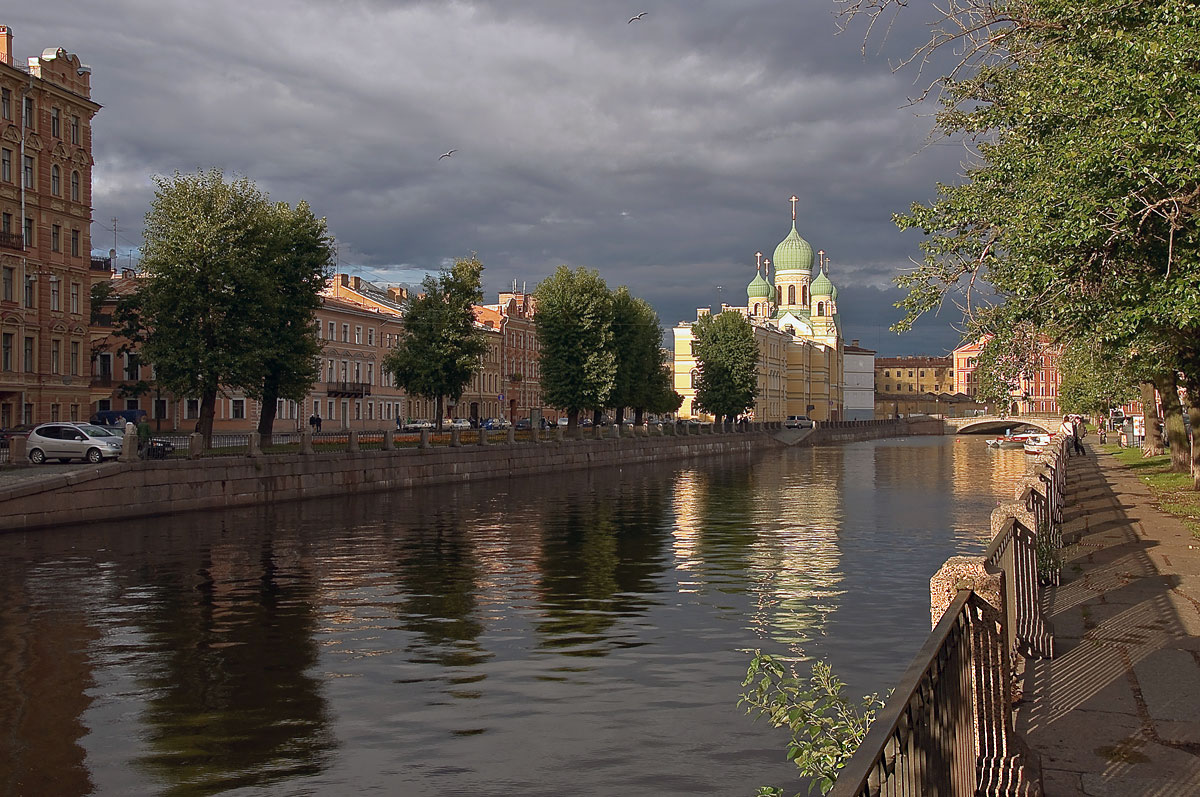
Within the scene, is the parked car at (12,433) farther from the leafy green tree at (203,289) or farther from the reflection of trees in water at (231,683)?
the reflection of trees in water at (231,683)

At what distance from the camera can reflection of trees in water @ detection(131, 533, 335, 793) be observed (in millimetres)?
11125

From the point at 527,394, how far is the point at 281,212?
237 ft

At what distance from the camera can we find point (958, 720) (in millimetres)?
6109

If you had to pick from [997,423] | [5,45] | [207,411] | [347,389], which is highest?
[5,45]

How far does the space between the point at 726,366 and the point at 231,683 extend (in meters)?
104

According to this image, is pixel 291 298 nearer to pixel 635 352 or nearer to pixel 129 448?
pixel 129 448

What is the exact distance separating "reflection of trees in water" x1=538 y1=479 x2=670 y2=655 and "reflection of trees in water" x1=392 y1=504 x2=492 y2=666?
1283mm

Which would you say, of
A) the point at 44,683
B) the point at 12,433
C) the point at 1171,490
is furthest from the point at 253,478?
the point at 1171,490

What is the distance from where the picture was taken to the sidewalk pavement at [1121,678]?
7.91 metres

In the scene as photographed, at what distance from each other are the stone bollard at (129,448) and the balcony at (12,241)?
22909 mm

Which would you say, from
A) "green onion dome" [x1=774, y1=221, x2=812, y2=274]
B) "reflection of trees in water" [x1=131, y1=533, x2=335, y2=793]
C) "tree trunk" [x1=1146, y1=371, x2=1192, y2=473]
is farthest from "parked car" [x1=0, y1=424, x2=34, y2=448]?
"green onion dome" [x1=774, y1=221, x2=812, y2=274]

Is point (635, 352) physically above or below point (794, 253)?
below

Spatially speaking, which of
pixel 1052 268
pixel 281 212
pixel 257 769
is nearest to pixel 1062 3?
pixel 1052 268

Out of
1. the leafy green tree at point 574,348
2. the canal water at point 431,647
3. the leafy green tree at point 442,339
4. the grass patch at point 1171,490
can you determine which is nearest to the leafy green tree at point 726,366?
the leafy green tree at point 574,348
